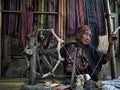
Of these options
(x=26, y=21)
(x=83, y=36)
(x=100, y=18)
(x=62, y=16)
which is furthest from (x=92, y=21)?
(x=83, y=36)

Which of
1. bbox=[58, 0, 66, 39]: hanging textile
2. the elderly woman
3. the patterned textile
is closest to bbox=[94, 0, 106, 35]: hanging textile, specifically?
the patterned textile


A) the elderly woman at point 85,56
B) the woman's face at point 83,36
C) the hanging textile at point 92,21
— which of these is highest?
the hanging textile at point 92,21

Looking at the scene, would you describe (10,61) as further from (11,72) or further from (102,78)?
(102,78)

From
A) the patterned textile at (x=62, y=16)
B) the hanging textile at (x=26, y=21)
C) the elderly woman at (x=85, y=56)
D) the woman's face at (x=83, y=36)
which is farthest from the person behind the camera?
the patterned textile at (x=62, y=16)

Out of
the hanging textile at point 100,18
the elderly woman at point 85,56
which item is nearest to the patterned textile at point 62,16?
the hanging textile at point 100,18

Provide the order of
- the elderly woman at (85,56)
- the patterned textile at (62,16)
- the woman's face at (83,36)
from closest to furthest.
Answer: the elderly woman at (85,56) < the woman's face at (83,36) < the patterned textile at (62,16)

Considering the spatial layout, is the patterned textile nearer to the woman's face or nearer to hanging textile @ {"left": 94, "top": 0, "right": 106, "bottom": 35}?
hanging textile @ {"left": 94, "top": 0, "right": 106, "bottom": 35}

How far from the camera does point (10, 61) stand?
7.37m

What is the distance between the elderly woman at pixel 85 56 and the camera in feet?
15.0

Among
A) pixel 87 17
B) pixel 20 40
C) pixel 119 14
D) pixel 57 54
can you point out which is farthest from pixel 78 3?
pixel 57 54

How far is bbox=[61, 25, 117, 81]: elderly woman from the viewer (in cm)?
456

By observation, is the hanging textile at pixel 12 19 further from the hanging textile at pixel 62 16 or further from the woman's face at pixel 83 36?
the woman's face at pixel 83 36

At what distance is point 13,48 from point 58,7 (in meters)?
1.42

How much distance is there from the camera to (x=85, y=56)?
15.3ft
